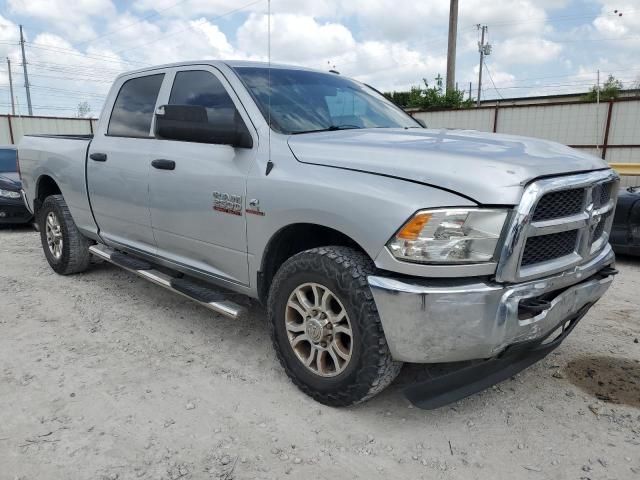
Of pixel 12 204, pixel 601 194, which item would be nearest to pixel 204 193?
pixel 601 194

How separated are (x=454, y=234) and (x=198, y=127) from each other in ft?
5.02

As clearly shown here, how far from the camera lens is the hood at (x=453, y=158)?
2.21m

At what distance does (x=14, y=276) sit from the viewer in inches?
211

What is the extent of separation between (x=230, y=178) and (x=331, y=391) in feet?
4.43

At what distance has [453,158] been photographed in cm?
233

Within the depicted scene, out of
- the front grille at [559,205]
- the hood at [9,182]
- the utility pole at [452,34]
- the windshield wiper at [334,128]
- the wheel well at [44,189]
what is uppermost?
the utility pole at [452,34]

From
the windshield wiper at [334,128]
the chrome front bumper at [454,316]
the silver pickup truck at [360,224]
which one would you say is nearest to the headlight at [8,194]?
the silver pickup truck at [360,224]

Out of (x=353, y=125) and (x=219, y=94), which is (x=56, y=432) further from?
(x=353, y=125)

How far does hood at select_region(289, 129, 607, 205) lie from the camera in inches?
86.8

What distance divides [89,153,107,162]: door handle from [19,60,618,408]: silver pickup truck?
337mm

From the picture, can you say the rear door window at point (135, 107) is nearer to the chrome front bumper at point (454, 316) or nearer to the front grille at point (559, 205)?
the chrome front bumper at point (454, 316)

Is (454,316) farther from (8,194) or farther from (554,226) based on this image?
(8,194)

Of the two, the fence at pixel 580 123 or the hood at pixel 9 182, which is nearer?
the hood at pixel 9 182

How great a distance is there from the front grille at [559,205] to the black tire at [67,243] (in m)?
4.27
